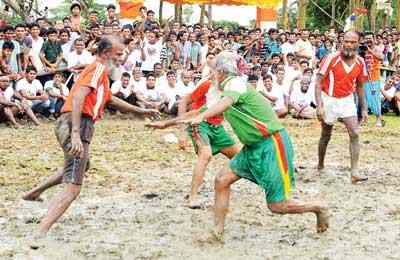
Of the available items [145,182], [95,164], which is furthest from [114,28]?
[145,182]

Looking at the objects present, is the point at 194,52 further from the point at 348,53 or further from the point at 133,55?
the point at 348,53

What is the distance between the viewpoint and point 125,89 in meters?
16.3

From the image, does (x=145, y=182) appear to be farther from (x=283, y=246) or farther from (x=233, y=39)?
(x=233, y=39)

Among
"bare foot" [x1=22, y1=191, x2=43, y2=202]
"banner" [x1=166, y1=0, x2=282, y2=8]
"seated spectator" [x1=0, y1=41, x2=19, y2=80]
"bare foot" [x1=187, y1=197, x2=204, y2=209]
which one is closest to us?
"bare foot" [x1=22, y1=191, x2=43, y2=202]

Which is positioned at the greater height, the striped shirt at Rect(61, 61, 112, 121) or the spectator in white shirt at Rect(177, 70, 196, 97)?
the striped shirt at Rect(61, 61, 112, 121)

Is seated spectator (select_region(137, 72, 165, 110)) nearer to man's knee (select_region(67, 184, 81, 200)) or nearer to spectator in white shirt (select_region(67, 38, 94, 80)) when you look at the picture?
spectator in white shirt (select_region(67, 38, 94, 80))

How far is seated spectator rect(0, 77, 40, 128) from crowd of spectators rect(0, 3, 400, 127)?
0.02 metres

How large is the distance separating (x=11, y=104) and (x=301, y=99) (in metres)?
6.37

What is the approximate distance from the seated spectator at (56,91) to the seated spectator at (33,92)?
119mm

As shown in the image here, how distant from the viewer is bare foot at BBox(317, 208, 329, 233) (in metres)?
6.97

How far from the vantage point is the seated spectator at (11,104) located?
14234 millimetres

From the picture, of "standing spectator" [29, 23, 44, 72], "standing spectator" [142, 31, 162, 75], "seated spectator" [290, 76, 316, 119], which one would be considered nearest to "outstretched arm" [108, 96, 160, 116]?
"standing spectator" [29, 23, 44, 72]

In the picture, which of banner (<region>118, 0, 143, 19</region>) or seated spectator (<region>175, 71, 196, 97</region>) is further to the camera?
banner (<region>118, 0, 143, 19</region>)

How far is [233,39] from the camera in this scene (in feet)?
61.2
